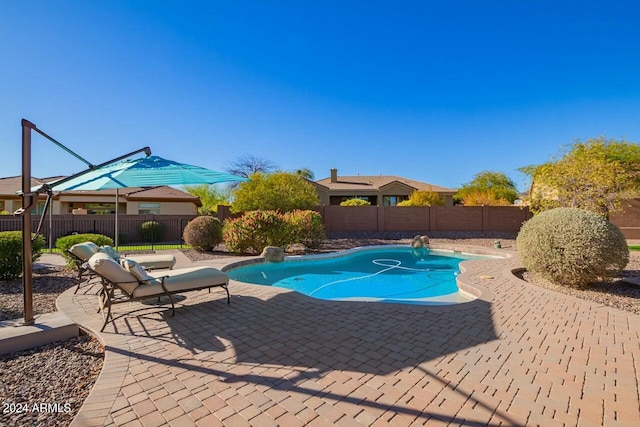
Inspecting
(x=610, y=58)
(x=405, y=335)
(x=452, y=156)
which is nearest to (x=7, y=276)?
(x=405, y=335)

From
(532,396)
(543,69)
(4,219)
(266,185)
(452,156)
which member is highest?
(543,69)

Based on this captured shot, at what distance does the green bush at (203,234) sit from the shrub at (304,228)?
306 cm

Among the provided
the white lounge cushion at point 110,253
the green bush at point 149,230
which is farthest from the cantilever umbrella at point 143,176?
the green bush at point 149,230

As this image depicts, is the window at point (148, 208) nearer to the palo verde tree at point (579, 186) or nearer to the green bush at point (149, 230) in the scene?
the green bush at point (149, 230)

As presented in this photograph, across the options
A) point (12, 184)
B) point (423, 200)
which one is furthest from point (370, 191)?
point (12, 184)

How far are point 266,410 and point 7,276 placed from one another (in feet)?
25.9

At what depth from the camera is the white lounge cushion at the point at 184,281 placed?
14.6 ft

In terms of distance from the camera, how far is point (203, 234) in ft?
41.8

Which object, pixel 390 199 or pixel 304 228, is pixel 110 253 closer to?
pixel 304 228

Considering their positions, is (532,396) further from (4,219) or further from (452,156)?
(452,156)

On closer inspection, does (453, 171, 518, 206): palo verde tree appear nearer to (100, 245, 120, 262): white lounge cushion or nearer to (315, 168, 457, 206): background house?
(315, 168, 457, 206): background house

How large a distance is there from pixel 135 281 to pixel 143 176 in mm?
1775

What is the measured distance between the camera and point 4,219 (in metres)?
15.9

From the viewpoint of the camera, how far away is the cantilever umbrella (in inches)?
192
